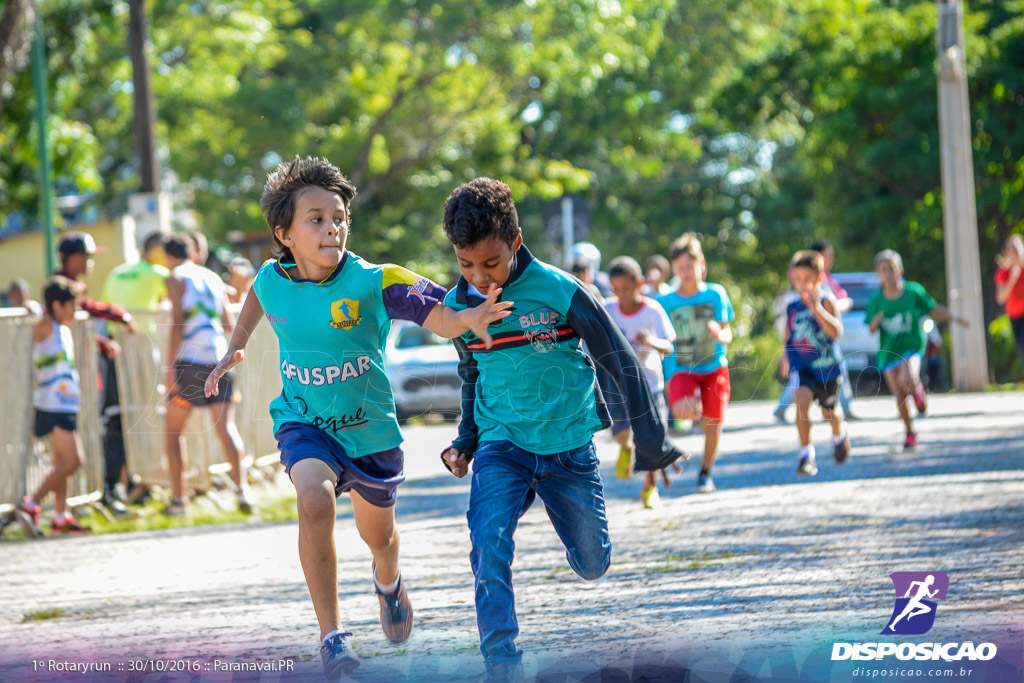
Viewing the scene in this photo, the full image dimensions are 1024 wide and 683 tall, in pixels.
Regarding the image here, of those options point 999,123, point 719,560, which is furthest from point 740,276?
point 719,560

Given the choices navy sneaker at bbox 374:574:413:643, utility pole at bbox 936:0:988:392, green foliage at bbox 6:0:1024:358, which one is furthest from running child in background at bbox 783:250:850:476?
green foliage at bbox 6:0:1024:358

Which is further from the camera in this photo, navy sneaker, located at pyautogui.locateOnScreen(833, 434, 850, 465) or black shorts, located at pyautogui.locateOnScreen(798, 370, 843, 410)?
navy sneaker, located at pyautogui.locateOnScreen(833, 434, 850, 465)

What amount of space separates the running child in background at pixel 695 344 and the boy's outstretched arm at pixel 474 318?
492 centimetres

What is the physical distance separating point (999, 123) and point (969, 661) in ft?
72.9

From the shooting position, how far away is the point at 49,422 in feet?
31.0

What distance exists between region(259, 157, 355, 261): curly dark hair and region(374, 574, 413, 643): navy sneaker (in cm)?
133

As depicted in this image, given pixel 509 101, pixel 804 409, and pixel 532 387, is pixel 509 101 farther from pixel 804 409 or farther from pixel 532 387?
pixel 532 387

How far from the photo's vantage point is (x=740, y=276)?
39.4 m

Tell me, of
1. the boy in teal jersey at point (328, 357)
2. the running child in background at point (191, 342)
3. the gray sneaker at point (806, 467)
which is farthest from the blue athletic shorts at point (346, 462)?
the gray sneaker at point (806, 467)

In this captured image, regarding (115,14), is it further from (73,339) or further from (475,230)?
(475,230)

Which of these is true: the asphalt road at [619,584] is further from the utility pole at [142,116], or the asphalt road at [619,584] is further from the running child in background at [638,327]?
the utility pole at [142,116]

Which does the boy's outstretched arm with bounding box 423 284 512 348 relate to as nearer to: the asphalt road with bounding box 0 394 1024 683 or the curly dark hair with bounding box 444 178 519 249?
the curly dark hair with bounding box 444 178 519 249

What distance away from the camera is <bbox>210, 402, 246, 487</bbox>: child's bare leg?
9.56 meters

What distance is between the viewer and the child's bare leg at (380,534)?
4.95 meters
